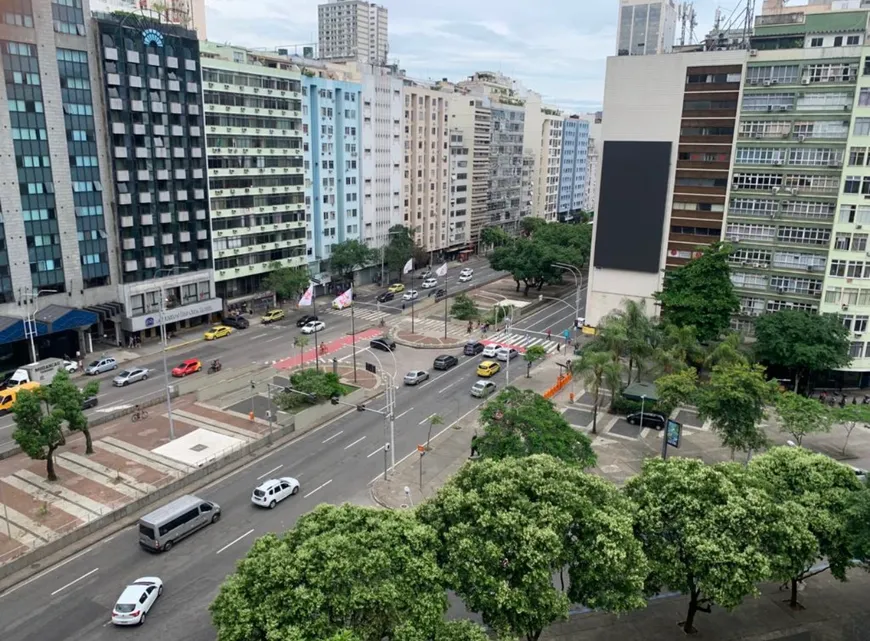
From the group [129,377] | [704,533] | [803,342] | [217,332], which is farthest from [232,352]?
[704,533]

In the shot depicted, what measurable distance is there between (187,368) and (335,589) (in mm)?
49452

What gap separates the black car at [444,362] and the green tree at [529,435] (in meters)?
31.6

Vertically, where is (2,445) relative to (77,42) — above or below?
below

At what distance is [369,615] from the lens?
69.7 feet

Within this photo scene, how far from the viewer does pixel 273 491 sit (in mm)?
40812

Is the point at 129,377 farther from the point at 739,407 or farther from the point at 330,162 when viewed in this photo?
the point at 739,407

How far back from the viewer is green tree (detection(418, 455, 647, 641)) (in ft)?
73.5

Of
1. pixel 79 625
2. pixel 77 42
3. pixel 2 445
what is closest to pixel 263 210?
pixel 77 42

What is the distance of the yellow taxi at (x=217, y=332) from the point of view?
77312mm

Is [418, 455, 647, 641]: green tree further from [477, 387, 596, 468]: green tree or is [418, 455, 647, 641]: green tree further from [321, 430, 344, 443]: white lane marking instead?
[321, 430, 344, 443]: white lane marking

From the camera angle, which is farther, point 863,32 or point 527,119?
point 527,119

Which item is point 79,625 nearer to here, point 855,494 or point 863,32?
point 855,494

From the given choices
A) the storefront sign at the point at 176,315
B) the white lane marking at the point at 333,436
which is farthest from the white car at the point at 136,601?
the storefront sign at the point at 176,315

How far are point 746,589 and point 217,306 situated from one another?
71101mm
